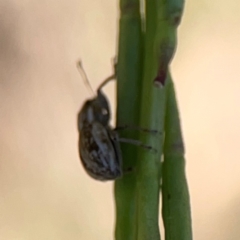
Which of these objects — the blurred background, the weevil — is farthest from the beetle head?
the blurred background

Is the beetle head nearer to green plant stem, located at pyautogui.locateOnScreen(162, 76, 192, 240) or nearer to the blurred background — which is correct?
green plant stem, located at pyautogui.locateOnScreen(162, 76, 192, 240)

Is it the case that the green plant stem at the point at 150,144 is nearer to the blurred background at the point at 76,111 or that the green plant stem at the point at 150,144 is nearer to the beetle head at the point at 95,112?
the beetle head at the point at 95,112

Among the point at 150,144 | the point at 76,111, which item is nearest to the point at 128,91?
the point at 150,144

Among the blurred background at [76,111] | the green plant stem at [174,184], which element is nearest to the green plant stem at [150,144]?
the green plant stem at [174,184]

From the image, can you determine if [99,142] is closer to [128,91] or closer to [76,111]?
[128,91]

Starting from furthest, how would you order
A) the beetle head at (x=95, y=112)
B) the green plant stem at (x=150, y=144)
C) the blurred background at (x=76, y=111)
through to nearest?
the blurred background at (x=76, y=111) < the beetle head at (x=95, y=112) < the green plant stem at (x=150, y=144)
